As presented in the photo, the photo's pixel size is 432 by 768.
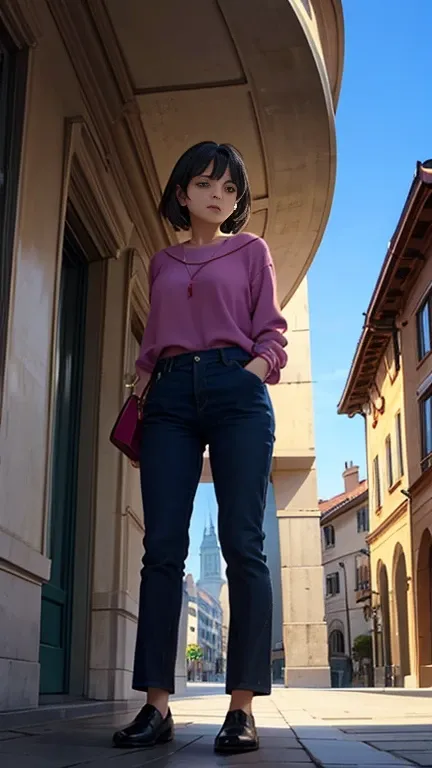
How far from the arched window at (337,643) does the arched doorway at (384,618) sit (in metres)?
18.0

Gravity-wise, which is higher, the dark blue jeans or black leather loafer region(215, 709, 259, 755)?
the dark blue jeans

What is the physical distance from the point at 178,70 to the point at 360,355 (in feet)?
70.1

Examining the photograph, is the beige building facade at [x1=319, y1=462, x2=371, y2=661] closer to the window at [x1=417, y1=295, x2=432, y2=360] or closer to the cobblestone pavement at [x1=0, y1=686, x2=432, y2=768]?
the window at [x1=417, y1=295, x2=432, y2=360]

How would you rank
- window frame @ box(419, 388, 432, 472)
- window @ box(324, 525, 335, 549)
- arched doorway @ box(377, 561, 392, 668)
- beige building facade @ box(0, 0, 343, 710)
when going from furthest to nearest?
window @ box(324, 525, 335, 549) < arched doorway @ box(377, 561, 392, 668) < window frame @ box(419, 388, 432, 472) < beige building facade @ box(0, 0, 343, 710)

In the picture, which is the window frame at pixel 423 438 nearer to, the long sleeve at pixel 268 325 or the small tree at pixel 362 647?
the long sleeve at pixel 268 325

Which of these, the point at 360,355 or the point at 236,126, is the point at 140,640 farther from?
the point at 360,355

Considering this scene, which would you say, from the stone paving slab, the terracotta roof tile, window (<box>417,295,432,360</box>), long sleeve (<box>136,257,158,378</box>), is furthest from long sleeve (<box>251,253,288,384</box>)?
the terracotta roof tile

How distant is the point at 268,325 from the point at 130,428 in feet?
1.57

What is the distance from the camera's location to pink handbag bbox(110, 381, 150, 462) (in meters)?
2.41

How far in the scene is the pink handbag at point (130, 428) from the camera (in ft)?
7.91

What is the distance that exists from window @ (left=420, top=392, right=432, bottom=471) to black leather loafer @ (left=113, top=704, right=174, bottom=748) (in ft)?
58.1

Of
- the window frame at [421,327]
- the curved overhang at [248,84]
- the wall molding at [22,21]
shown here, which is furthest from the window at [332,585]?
the wall molding at [22,21]

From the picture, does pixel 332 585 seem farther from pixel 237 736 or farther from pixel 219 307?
pixel 237 736

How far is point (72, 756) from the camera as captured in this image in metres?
1.72
